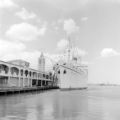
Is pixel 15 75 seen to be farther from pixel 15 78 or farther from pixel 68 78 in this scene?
pixel 68 78

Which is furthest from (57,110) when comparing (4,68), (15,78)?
(15,78)

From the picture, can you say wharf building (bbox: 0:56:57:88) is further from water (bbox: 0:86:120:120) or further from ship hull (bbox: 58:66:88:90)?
water (bbox: 0:86:120:120)

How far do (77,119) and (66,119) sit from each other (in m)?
1.14

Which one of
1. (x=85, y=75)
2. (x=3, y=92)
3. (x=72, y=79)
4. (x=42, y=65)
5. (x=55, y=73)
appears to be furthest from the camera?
(x=42, y=65)

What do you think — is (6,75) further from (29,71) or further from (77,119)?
(77,119)

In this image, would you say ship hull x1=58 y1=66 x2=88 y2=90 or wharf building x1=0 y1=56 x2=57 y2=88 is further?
ship hull x1=58 y1=66 x2=88 y2=90

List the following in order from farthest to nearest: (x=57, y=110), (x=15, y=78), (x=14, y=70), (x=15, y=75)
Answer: (x=15, y=78) → (x=14, y=70) → (x=15, y=75) → (x=57, y=110)

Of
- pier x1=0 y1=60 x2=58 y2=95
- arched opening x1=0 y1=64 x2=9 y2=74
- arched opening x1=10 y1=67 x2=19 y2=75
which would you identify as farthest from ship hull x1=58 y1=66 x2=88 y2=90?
arched opening x1=0 y1=64 x2=9 y2=74

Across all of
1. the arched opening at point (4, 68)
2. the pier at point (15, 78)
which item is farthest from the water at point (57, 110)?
the arched opening at point (4, 68)

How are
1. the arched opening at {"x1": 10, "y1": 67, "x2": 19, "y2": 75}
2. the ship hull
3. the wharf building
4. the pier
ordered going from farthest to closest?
the ship hull, the arched opening at {"x1": 10, "y1": 67, "x2": 19, "y2": 75}, the wharf building, the pier

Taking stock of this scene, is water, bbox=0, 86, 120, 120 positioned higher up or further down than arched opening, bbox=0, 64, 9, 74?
further down

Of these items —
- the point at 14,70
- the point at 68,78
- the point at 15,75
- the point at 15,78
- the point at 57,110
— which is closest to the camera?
the point at 57,110

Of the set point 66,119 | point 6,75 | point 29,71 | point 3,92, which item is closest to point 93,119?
point 66,119

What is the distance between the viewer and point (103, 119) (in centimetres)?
2159
